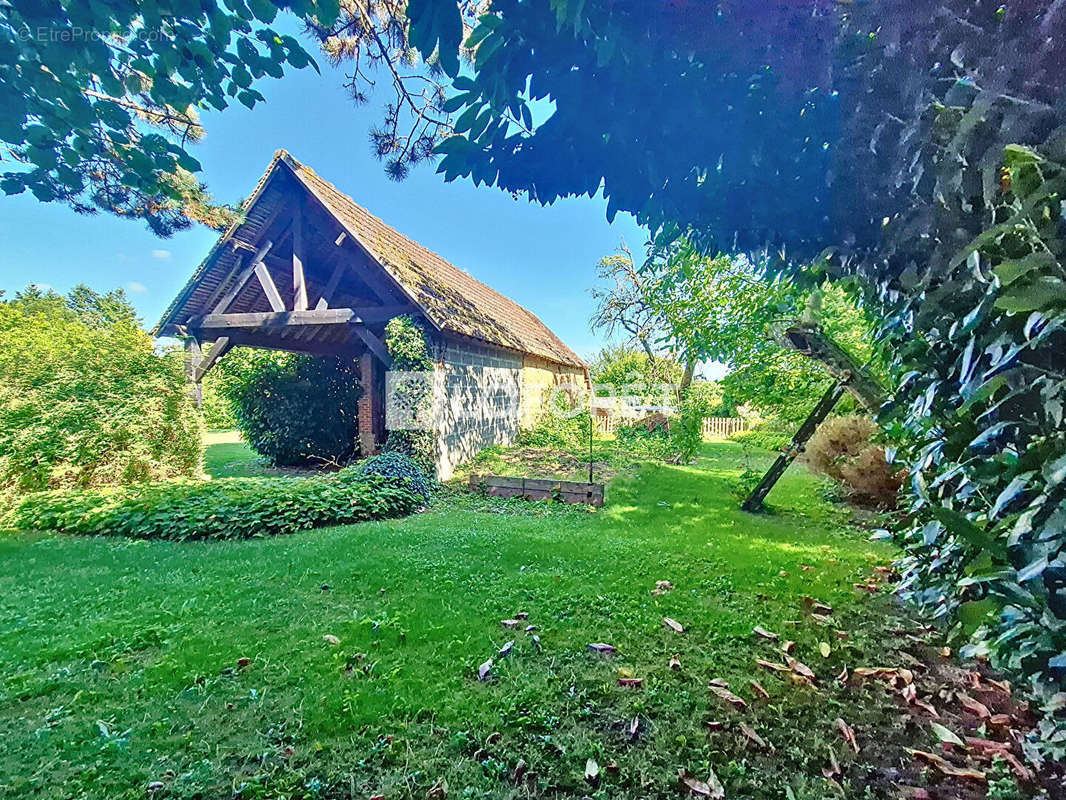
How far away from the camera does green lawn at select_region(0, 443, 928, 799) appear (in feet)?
5.94

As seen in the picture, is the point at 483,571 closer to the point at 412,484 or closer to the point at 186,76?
the point at 412,484

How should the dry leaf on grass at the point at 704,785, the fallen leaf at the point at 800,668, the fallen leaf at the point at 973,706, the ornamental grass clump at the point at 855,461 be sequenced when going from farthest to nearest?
the ornamental grass clump at the point at 855,461 < the fallen leaf at the point at 800,668 < the fallen leaf at the point at 973,706 < the dry leaf on grass at the point at 704,785

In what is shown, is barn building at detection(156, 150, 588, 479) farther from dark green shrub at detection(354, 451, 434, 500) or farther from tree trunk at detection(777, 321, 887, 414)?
tree trunk at detection(777, 321, 887, 414)

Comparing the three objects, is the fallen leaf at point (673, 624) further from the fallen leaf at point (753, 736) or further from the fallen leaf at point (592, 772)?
the fallen leaf at point (592, 772)

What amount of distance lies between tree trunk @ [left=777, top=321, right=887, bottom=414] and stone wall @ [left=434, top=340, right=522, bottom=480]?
5.82m

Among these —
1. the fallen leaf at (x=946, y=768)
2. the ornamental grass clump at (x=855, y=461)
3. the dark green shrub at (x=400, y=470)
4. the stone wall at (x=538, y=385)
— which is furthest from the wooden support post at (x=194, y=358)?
the ornamental grass clump at (x=855, y=461)

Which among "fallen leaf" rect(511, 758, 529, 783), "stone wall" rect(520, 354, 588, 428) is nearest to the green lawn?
"fallen leaf" rect(511, 758, 529, 783)

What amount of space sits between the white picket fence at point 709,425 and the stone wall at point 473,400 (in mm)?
4655

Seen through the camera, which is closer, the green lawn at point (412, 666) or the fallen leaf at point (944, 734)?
the green lawn at point (412, 666)

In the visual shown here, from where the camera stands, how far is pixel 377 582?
380 centimetres

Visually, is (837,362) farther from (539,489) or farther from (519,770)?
(519,770)

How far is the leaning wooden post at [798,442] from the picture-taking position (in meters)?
5.74

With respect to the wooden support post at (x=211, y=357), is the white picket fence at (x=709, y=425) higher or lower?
lower

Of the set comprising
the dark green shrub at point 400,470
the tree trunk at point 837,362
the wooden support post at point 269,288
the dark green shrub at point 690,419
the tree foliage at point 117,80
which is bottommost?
the dark green shrub at point 400,470
